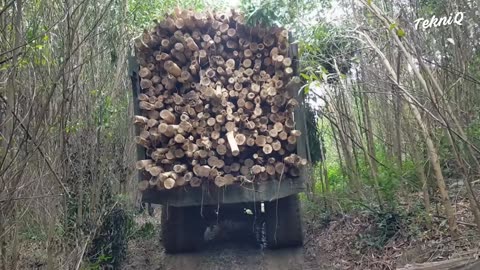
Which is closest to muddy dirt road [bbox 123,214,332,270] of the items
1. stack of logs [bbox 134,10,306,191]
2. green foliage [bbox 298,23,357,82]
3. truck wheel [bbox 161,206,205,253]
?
truck wheel [bbox 161,206,205,253]

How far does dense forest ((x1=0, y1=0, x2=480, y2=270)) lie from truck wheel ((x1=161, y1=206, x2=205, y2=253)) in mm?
527

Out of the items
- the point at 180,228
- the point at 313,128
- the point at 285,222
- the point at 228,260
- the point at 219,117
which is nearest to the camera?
the point at 219,117

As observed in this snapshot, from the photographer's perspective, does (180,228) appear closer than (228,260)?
Yes

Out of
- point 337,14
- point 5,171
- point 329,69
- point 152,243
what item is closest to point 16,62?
point 5,171

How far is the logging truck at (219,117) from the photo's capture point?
4.37m

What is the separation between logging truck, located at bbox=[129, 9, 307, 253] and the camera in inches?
172

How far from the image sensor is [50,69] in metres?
3.97

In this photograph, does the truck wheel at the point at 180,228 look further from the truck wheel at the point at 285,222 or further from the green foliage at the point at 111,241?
the truck wheel at the point at 285,222

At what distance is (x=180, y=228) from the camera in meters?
5.25

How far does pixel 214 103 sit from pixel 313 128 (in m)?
1.72

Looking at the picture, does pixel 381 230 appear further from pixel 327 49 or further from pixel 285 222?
pixel 327 49

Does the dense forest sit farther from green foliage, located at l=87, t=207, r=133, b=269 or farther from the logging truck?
the logging truck

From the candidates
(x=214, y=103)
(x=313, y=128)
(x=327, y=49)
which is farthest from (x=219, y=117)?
(x=327, y=49)

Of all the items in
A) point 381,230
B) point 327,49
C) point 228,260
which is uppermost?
point 327,49
